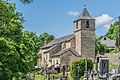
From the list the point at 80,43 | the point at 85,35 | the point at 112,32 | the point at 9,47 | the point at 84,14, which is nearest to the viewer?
the point at 9,47

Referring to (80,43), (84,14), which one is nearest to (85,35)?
(80,43)

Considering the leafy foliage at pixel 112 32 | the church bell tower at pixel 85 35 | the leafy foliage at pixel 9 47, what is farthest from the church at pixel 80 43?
the leafy foliage at pixel 9 47

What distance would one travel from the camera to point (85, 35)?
286 ft

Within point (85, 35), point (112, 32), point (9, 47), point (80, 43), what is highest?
point (112, 32)

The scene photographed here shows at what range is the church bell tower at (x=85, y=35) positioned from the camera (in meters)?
85.8

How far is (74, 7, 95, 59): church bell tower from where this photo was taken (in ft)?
281

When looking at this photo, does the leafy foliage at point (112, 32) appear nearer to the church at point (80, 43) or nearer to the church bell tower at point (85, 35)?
the church at point (80, 43)

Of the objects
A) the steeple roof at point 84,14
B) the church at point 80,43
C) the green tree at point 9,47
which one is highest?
the steeple roof at point 84,14

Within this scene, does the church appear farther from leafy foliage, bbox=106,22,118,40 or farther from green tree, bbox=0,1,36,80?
green tree, bbox=0,1,36,80

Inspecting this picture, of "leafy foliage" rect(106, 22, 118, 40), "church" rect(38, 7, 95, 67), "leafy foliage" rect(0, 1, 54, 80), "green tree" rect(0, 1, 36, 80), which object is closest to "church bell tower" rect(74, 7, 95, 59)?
"church" rect(38, 7, 95, 67)

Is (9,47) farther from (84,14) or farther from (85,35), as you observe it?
(84,14)

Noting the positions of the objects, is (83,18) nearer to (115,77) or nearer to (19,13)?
(19,13)

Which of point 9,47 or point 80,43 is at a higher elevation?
point 80,43

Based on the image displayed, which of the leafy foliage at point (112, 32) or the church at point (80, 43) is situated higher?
the leafy foliage at point (112, 32)
